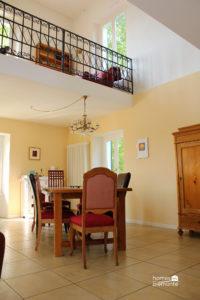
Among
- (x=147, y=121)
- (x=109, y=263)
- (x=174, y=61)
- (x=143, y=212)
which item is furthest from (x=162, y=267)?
(x=174, y=61)

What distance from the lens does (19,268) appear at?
8.38ft

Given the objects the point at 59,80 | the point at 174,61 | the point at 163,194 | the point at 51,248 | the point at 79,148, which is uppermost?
the point at 174,61

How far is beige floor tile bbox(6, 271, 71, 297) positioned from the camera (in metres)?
2.01

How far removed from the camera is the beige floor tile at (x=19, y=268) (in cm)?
239

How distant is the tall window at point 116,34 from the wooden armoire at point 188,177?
10.8 ft

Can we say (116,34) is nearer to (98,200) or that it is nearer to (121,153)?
(121,153)

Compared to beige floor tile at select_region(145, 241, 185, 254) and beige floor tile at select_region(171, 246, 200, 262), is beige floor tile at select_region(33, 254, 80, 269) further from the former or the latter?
beige floor tile at select_region(171, 246, 200, 262)

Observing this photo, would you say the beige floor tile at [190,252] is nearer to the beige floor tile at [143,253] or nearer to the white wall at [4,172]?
the beige floor tile at [143,253]

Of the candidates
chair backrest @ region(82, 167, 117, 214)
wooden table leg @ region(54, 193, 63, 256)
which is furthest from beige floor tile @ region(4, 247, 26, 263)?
chair backrest @ region(82, 167, 117, 214)

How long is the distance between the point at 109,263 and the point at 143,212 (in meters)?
2.72

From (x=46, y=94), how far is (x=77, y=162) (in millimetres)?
2691

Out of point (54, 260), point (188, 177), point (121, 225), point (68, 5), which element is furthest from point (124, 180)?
point (68, 5)

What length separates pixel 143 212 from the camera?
5.29m

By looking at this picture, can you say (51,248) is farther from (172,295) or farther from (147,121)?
(147,121)
